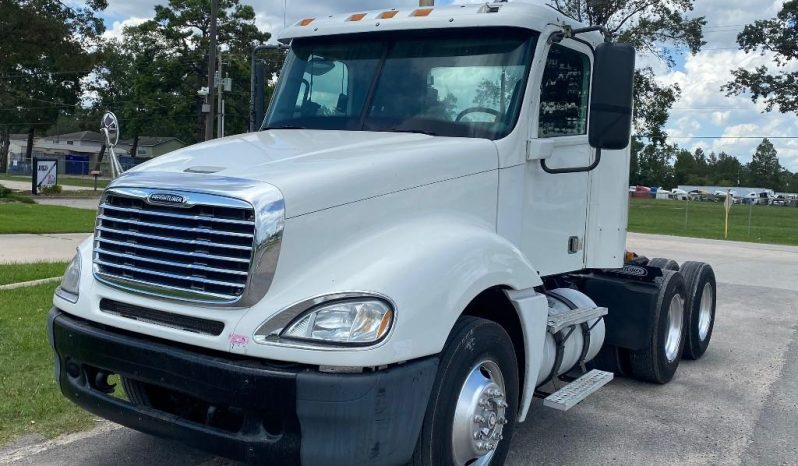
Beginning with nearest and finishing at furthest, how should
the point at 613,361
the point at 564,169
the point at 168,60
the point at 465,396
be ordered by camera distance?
the point at 465,396 → the point at 564,169 → the point at 613,361 → the point at 168,60

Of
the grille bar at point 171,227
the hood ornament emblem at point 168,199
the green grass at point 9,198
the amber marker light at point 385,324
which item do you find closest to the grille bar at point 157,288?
the grille bar at point 171,227

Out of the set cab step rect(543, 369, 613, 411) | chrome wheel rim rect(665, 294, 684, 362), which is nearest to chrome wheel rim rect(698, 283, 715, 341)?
chrome wheel rim rect(665, 294, 684, 362)

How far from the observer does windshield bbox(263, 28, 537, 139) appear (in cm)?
428

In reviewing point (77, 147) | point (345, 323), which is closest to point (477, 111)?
point (345, 323)

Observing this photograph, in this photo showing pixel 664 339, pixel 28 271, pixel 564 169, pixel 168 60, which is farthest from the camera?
pixel 168 60

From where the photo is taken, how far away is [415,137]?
413 centimetres

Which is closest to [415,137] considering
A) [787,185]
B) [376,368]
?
[376,368]

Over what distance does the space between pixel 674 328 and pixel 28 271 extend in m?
8.12

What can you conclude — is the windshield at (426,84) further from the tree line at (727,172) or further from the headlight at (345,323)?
the tree line at (727,172)

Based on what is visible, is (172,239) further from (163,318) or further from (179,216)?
(163,318)

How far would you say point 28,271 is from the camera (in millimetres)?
9938

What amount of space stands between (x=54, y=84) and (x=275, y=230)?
195 feet

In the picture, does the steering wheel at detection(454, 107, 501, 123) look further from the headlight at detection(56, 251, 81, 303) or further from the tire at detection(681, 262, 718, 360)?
the tire at detection(681, 262, 718, 360)

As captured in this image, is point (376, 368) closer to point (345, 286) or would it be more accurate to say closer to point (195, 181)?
point (345, 286)
